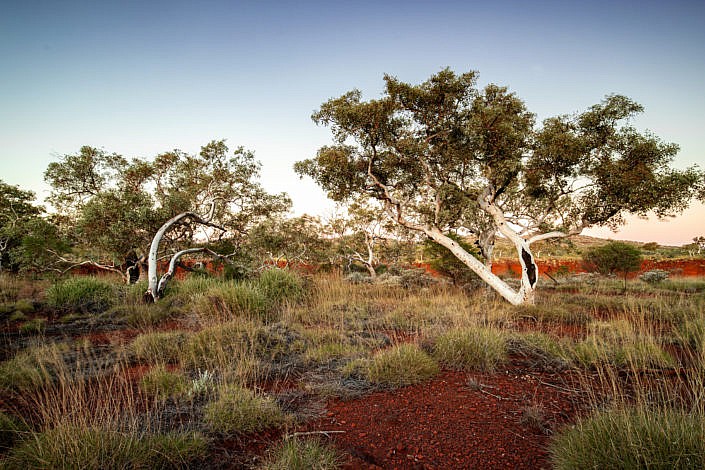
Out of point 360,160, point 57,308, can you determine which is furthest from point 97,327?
point 360,160

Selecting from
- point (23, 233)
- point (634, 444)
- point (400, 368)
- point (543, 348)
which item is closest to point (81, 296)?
point (23, 233)

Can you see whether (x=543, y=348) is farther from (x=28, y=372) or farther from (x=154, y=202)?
(x=154, y=202)

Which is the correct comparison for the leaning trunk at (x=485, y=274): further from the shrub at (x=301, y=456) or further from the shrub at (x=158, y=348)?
the shrub at (x=301, y=456)

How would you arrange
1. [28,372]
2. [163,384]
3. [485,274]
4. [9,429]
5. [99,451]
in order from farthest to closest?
[485,274] < [28,372] < [163,384] < [9,429] < [99,451]

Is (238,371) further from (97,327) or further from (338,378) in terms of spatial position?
(97,327)

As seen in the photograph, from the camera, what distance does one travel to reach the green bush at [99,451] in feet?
7.43

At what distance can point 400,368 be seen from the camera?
170 inches

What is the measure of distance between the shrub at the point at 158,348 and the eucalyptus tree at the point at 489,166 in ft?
23.9

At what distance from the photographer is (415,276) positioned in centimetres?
1620

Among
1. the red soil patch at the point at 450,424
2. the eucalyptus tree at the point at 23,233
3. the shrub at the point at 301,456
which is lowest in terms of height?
the red soil patch at the point at 450,424

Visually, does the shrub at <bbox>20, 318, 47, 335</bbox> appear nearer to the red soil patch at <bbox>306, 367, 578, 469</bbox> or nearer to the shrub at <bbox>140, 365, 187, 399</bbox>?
the shrub at <bbox>140, 365, 187, 399</bbox>

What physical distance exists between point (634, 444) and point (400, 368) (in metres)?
2.57

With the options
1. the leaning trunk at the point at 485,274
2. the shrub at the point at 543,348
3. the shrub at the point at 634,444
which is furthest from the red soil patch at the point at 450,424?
the leaning trunk at the point at 485,274

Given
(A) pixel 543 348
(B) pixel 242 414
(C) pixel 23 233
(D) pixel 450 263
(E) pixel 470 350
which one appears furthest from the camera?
(D) pixel 450 263
